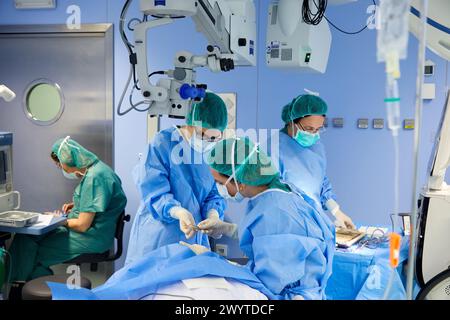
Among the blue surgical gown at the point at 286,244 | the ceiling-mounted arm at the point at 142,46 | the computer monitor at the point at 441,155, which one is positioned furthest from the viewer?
the computer monitor at the point at 441,155

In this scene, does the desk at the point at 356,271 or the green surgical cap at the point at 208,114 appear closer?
the desk at the point at 356,271

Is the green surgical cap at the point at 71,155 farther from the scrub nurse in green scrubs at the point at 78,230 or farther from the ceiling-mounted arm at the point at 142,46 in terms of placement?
the ceiling-mounted arm at the point at 142,46

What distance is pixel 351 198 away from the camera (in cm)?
297

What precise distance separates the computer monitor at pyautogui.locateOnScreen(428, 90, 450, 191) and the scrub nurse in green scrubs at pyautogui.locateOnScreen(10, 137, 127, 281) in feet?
5.60

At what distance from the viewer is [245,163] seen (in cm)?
137

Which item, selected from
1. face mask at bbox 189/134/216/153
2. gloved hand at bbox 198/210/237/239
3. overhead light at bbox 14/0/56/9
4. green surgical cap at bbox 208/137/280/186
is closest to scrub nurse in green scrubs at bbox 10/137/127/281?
face mask at bbox 189/134/216/153

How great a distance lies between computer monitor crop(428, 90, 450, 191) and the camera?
1.57 meters

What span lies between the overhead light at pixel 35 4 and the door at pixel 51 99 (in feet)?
0.46

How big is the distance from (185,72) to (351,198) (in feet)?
5.93

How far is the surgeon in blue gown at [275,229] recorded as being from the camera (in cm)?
117

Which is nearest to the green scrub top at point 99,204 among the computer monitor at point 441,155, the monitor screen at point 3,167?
the monitor screen at point 3,167

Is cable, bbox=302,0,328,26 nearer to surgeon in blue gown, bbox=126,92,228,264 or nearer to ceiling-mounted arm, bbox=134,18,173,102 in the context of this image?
surgeon in blue gown, bbox=126,92,228,264
